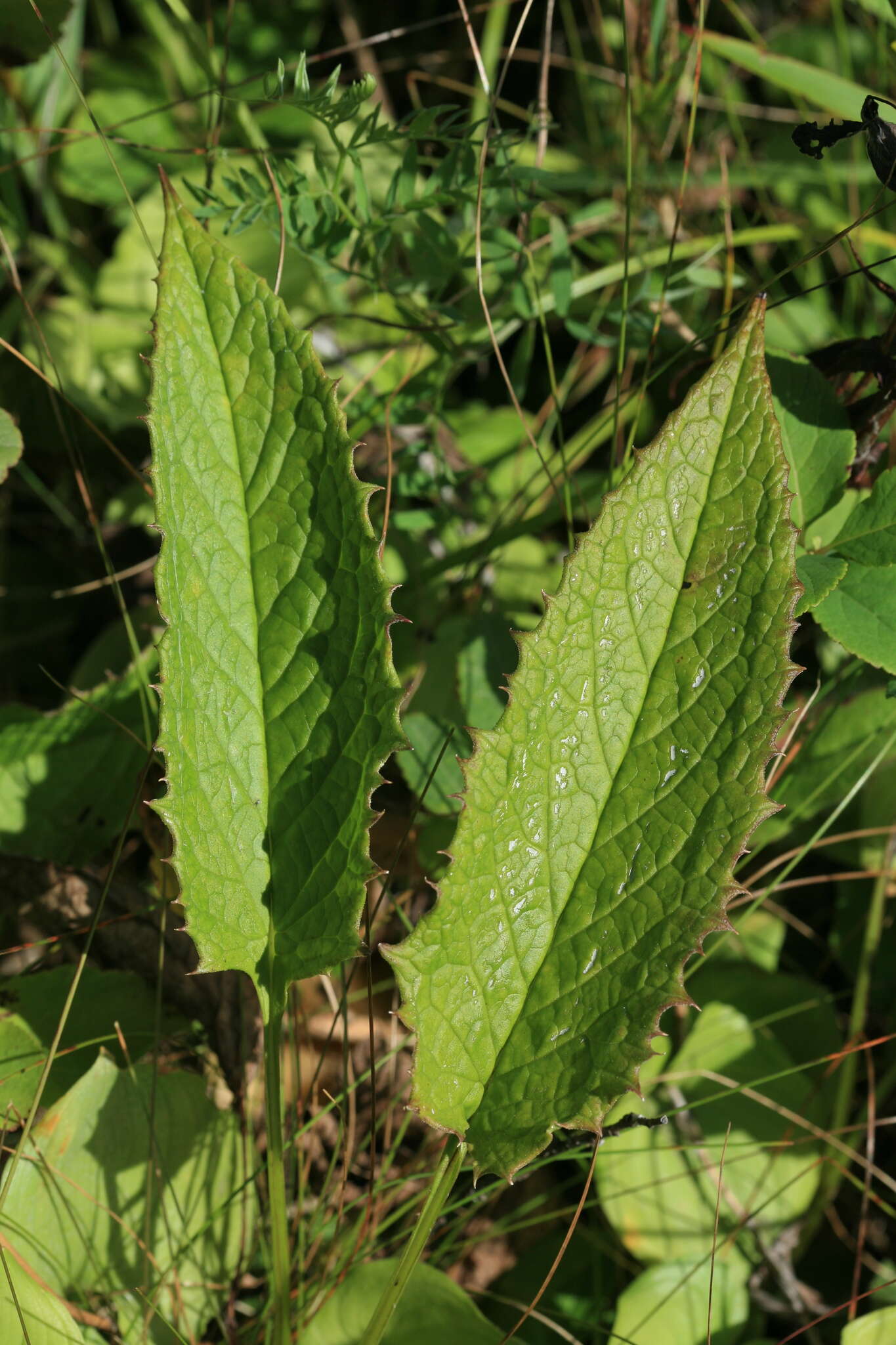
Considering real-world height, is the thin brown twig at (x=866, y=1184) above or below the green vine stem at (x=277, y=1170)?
below

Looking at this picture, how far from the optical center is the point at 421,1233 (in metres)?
0.85

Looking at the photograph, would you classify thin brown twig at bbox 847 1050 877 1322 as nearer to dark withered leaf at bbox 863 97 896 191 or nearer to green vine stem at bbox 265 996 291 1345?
green vine stem at bbox 265 996 291 1345

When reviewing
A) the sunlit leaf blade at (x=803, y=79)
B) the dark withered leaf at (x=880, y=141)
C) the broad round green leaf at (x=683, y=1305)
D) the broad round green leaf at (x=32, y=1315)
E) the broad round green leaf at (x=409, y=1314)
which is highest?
the sunlit leaf blade at (x=803, y=79)

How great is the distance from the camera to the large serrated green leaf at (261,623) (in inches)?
34.0

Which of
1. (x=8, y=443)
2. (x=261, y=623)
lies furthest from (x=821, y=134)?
(x=8, y=443)

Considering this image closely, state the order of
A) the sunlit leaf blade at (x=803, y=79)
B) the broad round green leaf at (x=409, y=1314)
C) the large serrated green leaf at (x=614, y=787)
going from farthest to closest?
the sunlit leaf blade at (x=803, y=79), the broad round green leaf at (x=409, y=1314), the large serrated green leaf at (x=614, y=787)

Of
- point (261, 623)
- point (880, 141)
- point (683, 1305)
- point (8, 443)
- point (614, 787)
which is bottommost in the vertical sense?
point (683, 1305)

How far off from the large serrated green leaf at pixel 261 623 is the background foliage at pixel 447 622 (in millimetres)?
135

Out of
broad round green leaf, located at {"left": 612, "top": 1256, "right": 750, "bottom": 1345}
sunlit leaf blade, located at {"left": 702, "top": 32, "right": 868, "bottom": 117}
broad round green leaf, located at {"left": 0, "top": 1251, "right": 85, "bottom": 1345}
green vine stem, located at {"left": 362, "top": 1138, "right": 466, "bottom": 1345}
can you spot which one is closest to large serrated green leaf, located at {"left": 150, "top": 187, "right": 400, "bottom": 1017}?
green vine stem, located at {"left": 362, "top": 1138, "right": 466, "bottom": 1345}

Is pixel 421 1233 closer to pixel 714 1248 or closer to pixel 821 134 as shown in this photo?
pixel 714 1248

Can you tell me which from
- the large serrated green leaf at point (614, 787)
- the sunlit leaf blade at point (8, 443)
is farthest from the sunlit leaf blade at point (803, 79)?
the sunlit leaf blade at point (8, 443)

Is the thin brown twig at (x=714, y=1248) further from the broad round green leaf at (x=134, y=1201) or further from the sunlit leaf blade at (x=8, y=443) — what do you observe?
the sunlit leaf blade at (x=8, y=443)

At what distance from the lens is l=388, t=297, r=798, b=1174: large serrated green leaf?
2.69 ft

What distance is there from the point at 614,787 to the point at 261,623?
32 cm
